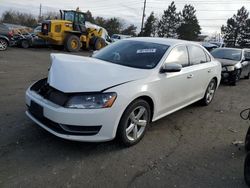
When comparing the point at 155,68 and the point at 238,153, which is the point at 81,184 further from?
the point at 238,153

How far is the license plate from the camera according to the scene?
12.2 ft

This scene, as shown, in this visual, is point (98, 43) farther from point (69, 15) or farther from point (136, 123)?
point (136, 123)

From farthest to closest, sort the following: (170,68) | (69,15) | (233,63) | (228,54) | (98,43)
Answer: (98,43) < (69,15) < (228,54) < (233,63) < (170,68)

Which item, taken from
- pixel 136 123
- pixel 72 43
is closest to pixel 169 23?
pixel 72 43

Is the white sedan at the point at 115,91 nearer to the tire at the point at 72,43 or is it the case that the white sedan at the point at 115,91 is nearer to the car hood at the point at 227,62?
the car hood at the point at 227,62

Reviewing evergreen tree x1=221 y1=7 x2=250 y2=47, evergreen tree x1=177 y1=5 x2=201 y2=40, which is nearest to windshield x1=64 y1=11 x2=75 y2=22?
evergreen tree x1=177 y1=5 x2=201 y2=40

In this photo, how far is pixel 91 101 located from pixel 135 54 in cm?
163

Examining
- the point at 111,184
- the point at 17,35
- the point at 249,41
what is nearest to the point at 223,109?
the point at 111,184

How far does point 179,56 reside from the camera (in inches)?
199

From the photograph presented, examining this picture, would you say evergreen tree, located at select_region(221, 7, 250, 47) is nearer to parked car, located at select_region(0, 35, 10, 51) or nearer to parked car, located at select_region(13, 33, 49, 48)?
parked car, located at select_region(13, 33, 49, 48)

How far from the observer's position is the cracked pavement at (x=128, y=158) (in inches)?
126

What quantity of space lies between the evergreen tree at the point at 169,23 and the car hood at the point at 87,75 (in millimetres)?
58261

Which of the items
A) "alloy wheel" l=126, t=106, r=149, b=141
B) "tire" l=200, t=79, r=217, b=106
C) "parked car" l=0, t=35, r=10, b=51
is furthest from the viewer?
"parked car" l=0, t=35, r=10, b=51

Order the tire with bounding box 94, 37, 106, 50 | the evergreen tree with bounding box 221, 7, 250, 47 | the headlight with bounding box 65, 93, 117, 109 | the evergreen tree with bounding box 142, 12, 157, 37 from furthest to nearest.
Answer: the evergreen tree with bounding box 142, 12, 157, 37 < the evergreen tree with bounding box 221, 7, 250, 47 < the tire with bounding box 94, 37, 106, 50 < the headlight with bounding box 65, 93, 117, 109
